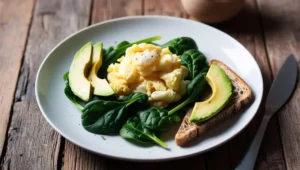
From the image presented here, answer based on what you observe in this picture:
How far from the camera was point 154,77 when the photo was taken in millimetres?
1428

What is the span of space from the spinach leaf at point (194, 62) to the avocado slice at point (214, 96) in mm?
65

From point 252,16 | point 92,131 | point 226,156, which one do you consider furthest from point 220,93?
point 252,16

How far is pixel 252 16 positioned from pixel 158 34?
0.45 metres

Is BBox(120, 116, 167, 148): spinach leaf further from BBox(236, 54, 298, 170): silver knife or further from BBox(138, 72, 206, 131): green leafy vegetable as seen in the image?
BBox(236, 54, 298, 170): silver knife

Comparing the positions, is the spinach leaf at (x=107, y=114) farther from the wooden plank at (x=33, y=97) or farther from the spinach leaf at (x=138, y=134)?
the wooden plank at (x=33, y=97)

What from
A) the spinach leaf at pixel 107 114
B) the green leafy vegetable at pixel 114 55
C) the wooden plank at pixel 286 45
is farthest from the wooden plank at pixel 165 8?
the spinach leaf at pixel 107 114

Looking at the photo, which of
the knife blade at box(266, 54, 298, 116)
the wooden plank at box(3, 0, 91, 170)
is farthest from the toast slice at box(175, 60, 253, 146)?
the wooden plank at box(3, 0, 91, 170)

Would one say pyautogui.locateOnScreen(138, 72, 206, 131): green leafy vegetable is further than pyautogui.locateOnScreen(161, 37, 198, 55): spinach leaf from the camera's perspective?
No

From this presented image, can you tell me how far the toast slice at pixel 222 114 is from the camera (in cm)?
131

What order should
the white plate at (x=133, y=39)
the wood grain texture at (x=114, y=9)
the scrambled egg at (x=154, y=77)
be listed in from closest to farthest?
the white plate at (x=133, y=39) → the scrambled egg at (x=154, y=77) → the wood grain texture at (x=114, y=9)

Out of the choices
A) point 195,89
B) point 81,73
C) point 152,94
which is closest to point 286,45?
point 195,89

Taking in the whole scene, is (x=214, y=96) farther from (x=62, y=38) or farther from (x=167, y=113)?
(x=62, y=38)

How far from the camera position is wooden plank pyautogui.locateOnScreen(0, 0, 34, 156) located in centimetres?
161

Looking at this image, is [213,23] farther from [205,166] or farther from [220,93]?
[205,166]
